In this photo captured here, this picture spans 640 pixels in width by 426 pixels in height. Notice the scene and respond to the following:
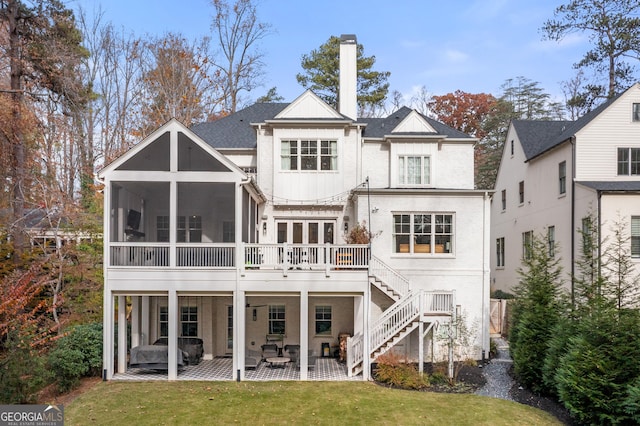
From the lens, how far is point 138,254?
48.9ft

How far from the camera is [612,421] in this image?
1034 centimetres

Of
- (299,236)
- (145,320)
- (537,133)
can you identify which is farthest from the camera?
(537,133)

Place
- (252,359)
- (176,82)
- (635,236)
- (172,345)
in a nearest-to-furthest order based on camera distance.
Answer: (172,345)
(252,359)
(635,236)
(176,82)

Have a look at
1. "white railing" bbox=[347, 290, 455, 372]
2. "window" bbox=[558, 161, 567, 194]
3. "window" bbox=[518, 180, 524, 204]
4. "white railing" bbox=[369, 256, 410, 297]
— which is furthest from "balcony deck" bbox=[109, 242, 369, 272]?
"window" bbox=[518, 180, 524, 204]

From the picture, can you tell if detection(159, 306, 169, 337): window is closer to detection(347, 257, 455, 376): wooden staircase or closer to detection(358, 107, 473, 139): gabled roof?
detection(347, 257, 455, 376): wooden staircase

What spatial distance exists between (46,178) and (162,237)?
10672 mm

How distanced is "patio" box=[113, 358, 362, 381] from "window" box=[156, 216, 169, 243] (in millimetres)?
5272

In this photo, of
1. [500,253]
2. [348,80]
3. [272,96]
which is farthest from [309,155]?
[272,96]

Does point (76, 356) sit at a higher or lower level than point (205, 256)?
lower

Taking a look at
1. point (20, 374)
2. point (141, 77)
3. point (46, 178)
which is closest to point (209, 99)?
point (141, 77)

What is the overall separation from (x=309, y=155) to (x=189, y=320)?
27.9 feet

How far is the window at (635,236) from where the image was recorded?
696 inches

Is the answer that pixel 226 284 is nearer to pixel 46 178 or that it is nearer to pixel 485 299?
pixel 485 299

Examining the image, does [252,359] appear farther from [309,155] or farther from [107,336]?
[309,155]
